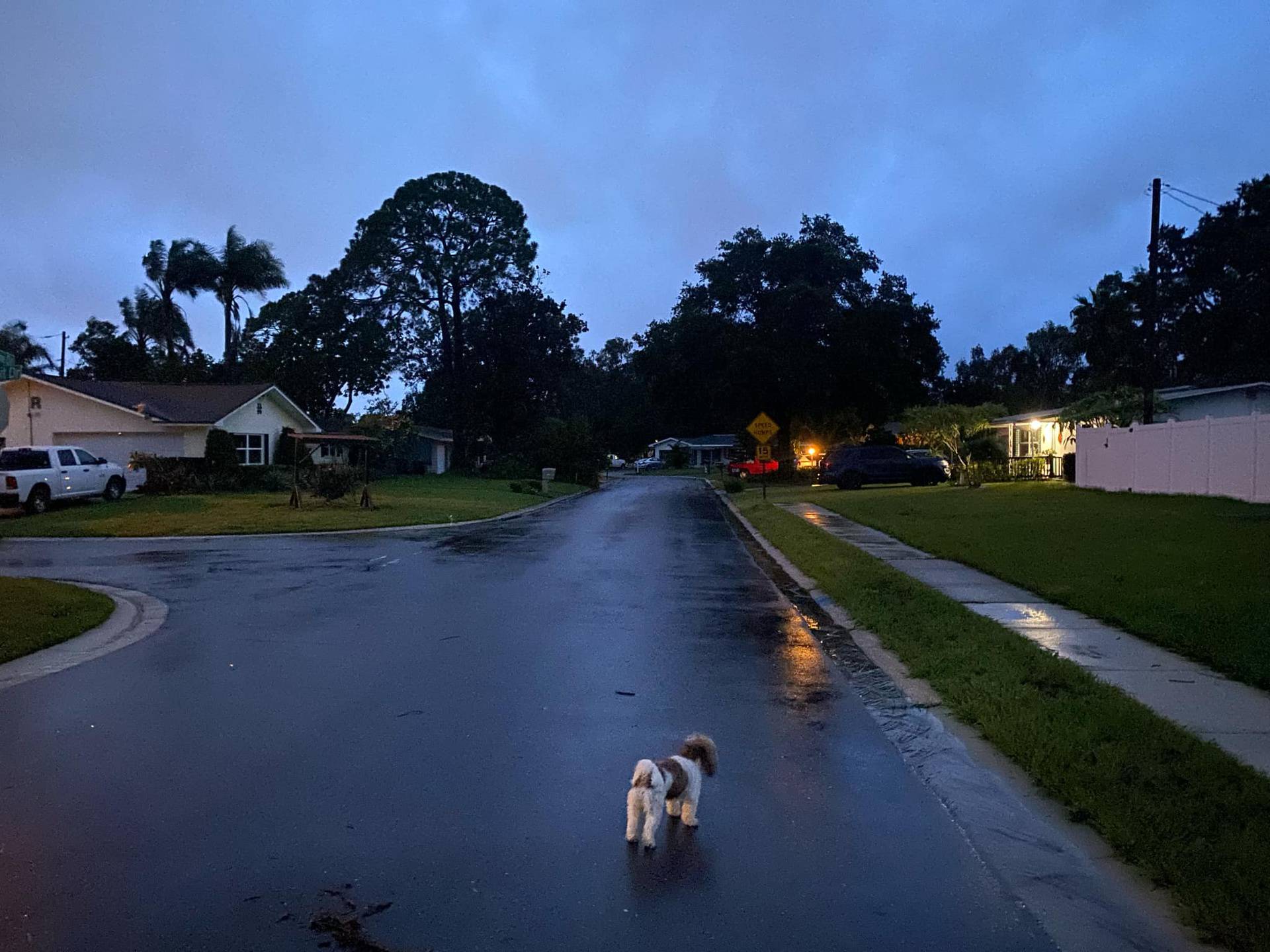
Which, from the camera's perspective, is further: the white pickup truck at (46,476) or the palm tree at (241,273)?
the palm tree at (241,273)

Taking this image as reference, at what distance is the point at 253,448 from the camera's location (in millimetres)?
43844

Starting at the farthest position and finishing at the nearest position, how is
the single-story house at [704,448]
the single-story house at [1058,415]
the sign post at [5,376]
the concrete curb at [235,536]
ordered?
the single-story house at [704,448], the single-story house at [1058,415], the concrete curb at [235,536], the sign post at [5,376]

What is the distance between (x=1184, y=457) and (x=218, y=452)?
106 ft

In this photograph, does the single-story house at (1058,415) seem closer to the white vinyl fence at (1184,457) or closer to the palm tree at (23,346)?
the white vinyl fence at (1184,457)

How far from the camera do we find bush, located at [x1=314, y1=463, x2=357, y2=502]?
104 feet

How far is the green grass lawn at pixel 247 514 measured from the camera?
24625 millimetres

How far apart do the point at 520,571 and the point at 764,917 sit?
40.4ft

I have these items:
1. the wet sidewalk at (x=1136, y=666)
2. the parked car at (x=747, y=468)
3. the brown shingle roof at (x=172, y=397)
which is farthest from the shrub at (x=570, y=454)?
the wet sidewalk at (x=1136, y=666)

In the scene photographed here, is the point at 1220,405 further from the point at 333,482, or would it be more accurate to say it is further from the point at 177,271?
the point at 177,271

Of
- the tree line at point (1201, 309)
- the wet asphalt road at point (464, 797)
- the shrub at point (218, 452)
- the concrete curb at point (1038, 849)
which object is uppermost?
the tree line at point (1201, 309)

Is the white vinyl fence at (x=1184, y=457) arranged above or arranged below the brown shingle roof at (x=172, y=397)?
below

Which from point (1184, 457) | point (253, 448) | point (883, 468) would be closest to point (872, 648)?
point (1184, 457)

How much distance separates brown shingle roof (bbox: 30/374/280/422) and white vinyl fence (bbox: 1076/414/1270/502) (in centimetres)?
3058

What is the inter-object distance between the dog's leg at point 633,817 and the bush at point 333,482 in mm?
27888
